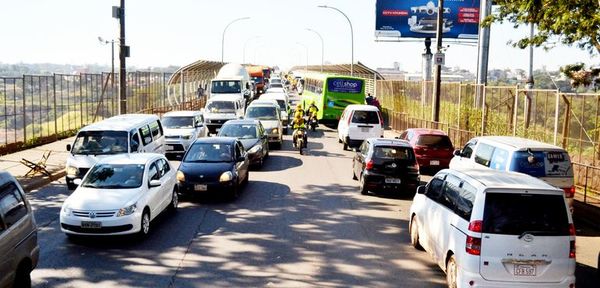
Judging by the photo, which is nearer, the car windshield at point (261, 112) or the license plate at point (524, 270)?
the license plate at point (524, 270)

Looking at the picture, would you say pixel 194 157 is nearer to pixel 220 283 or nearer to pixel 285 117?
pixel 220 283

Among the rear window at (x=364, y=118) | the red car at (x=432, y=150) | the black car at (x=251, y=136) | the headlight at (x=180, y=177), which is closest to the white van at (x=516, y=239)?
the headlight at (x=180, y=177)

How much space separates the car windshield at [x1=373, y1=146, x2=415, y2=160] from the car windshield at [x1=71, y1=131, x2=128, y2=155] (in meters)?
7.13

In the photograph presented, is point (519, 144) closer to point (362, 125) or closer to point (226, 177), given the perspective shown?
point (226, 177)

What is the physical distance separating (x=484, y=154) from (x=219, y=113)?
19760 mm

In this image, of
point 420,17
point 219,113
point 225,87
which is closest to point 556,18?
point 219,113

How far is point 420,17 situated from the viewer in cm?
5206

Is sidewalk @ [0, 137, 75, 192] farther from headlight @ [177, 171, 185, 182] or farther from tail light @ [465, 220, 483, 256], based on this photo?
tail light @ [465, 220, 483, 256]

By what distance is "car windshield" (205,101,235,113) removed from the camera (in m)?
32.3

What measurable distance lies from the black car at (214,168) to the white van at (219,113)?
47.9 ft

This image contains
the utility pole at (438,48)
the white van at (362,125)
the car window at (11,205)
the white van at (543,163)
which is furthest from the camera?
the white van at (362,125)

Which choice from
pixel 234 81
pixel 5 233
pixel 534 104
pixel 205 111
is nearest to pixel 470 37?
pixel 234 81

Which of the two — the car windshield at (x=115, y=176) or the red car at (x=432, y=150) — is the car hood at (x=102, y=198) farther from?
the red car at (x=432, y=150)

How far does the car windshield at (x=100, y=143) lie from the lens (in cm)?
1672
